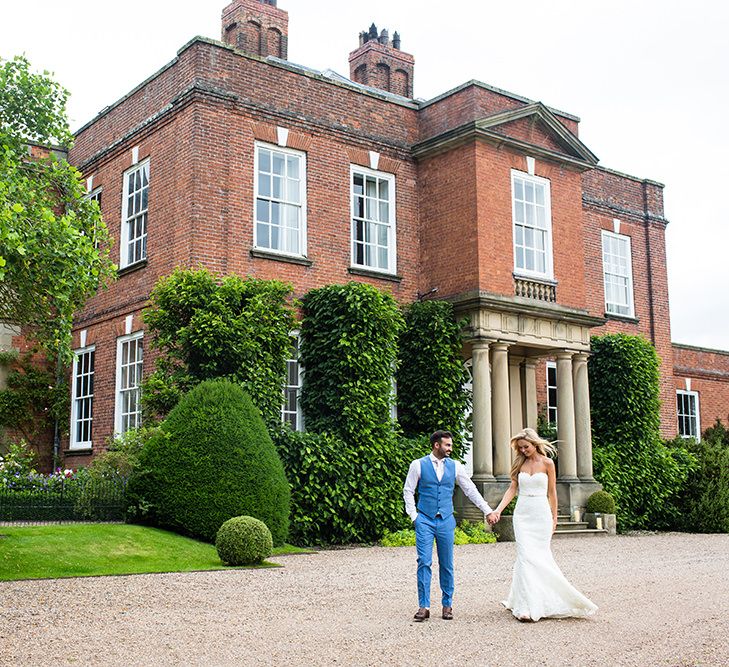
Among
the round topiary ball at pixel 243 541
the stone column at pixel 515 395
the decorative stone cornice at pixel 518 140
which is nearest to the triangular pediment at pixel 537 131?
the decorative stone cornice at pixel 518 140

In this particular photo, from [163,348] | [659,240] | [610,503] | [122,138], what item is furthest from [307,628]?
[659,240]

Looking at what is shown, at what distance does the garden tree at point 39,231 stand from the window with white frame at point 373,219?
19.5ft

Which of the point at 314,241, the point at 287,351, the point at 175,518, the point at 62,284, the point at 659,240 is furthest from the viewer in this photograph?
the point at 659,240

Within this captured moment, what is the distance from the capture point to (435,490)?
30.5ft

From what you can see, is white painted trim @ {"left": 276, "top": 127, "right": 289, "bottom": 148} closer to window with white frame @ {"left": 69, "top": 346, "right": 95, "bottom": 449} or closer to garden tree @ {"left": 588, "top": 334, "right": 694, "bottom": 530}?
window with white frame @ {"left": 69, "top": 346, "right": 95, "bottom": 449}

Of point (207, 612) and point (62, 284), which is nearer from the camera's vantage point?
point (207, 612)

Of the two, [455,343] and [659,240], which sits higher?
[659,240]

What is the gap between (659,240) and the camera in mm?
26734

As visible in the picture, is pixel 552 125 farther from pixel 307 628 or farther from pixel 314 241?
pixel 307 628

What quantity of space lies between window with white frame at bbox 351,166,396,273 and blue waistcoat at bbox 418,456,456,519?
11.0m

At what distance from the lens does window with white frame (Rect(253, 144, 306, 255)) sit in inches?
740

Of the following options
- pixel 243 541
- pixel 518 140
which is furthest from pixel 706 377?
pixel 243 541

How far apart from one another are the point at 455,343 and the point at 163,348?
574 cm

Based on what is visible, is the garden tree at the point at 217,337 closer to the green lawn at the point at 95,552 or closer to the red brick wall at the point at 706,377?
the green lawn at the point at 95,552
